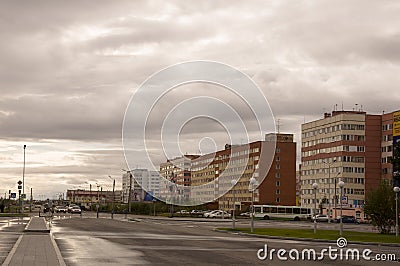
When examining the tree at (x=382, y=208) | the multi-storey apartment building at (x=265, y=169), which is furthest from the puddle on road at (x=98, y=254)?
the multi-storey apartment building at (x=265, y=169)

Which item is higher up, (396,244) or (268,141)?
(268,141)

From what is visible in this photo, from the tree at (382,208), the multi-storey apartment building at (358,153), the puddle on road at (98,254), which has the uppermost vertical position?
the multi-storey apartment building at (358,153)

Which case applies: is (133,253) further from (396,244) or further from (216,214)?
(216,214)

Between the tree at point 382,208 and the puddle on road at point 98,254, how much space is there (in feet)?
94.3

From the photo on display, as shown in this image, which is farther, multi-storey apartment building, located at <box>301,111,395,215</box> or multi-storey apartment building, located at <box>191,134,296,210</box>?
multi-storey apartment building, located at <box>191,134,296,210</box>

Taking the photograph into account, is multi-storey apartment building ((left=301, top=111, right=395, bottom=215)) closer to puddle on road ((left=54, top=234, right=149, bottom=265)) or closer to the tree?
the tree

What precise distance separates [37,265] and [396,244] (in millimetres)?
25416

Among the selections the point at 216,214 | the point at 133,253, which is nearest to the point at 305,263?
the point at 133,253

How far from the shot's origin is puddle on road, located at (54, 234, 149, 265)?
21.2m

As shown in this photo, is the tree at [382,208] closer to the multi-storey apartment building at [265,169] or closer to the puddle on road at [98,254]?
the puddle on road at [98,254]

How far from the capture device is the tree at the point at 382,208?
51.1 meters

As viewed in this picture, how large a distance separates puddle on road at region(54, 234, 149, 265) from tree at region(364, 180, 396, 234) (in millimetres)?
28747

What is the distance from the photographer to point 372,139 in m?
132

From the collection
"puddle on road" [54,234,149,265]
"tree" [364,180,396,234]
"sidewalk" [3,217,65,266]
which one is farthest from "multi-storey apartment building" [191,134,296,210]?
"sidewalk" [3,217,65,266]
